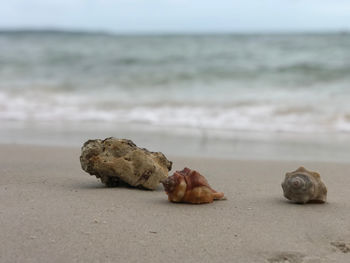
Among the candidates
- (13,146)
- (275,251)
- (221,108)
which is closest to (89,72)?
(221,108)

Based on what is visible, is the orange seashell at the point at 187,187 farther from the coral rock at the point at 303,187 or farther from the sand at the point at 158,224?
the coral rock at the point at 303,187

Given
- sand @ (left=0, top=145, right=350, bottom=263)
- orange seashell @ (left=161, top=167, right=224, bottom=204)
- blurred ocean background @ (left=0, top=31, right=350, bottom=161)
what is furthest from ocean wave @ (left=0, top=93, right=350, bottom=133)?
orange seashell @ (left=161, top=167, right=224, bottom=204)

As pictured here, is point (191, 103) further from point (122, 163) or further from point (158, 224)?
point (158, 224)

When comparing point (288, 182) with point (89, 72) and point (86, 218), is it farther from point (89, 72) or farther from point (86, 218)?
point (89, 72)

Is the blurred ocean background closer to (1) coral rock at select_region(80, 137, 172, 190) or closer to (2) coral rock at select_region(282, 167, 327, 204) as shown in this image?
(1) coral rock at select_region(80, 137, 172, 190)

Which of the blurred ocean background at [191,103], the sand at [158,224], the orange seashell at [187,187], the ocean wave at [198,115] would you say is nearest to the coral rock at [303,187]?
the sand at [158,224]

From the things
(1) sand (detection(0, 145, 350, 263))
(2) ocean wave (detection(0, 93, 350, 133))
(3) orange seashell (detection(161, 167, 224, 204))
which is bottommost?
(1) sand (detection(0, 145, 350, 263))
